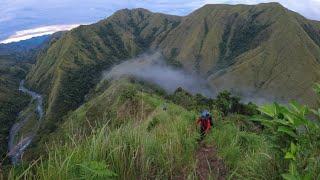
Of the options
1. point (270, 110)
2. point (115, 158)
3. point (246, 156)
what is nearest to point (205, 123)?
point (246, 156)

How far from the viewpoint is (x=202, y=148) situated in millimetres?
9078

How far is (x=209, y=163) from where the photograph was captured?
764 centimetres

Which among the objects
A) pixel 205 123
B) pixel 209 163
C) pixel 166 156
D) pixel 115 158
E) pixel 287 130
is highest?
pixel 287 130

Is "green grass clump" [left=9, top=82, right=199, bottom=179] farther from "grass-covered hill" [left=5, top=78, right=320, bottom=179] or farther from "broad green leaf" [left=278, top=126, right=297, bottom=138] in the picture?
"broad green leaf" [left=278, top=126, right=297, bottom=138]

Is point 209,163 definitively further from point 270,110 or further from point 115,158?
point 270,110

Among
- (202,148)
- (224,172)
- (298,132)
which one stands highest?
(298,132)

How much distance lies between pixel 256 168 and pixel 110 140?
179cm

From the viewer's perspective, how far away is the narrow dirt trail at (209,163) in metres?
6.62

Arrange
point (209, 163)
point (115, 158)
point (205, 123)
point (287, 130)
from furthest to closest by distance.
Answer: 1. point (205, 123)
2. point (209, 163)
3. point (115, 158)
4. point (287, 130)

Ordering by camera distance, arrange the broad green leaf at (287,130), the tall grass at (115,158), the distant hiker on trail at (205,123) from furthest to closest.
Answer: the distant hiker on trail at (205,123)
the tall grass at (115,158)
the broad green leaf at (287,130)

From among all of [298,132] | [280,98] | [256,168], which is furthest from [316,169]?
[280,98]

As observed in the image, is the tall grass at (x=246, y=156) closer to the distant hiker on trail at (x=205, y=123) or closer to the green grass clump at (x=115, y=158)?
the green grass clump at (x=115, y=158)

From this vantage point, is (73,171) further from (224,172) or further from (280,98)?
(280,98)

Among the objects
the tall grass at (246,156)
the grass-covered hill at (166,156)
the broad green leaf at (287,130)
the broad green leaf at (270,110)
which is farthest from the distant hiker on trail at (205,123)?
the broad green leaf at (287,130)
